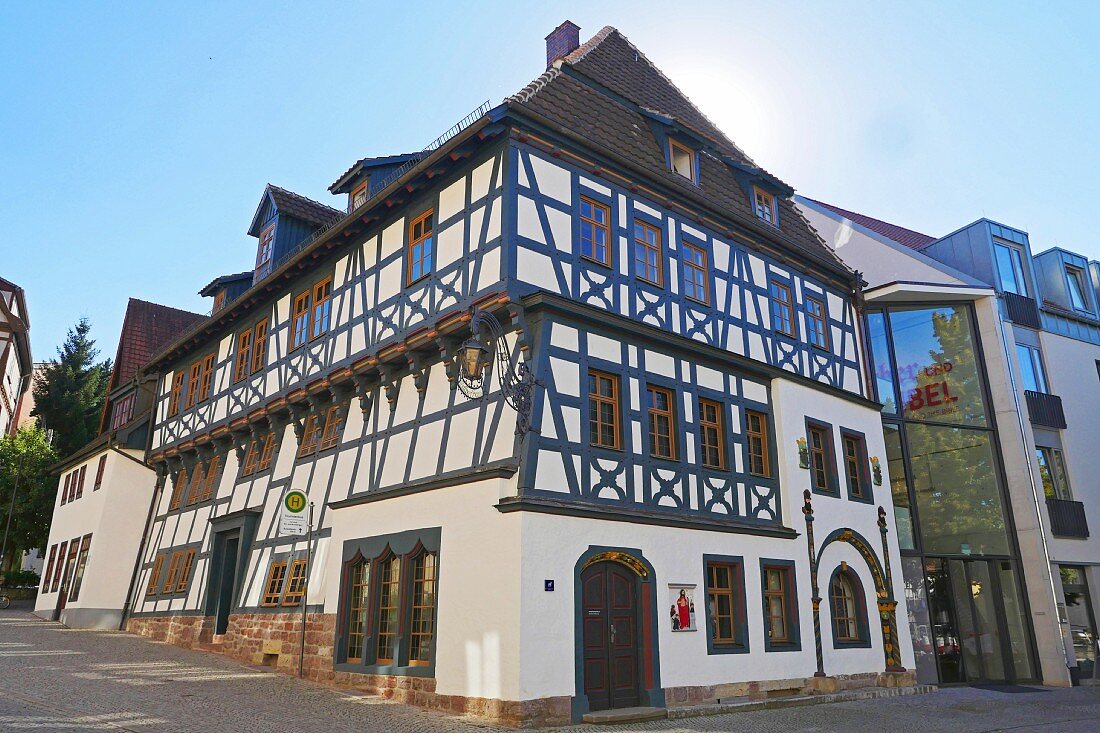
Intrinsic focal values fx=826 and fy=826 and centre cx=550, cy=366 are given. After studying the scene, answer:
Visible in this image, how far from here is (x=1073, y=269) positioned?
2547cm

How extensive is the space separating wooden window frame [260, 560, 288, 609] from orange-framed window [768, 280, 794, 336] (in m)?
11.7

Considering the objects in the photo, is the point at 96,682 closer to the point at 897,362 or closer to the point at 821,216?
the point at 897,362

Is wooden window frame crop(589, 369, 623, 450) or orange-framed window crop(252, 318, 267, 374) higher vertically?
orange-framed window crop(252, 318, 267, 374)

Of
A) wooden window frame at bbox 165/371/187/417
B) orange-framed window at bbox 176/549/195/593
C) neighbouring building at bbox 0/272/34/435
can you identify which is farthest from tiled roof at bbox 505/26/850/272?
neighbouring building at bbox 0/272/34/435

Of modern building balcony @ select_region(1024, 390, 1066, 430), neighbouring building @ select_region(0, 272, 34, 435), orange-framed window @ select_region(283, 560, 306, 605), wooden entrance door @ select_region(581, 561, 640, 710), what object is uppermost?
neighbouring building @ select_region(0, 272, 34, 435)

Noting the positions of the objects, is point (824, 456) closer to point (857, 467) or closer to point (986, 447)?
point (857, 467)

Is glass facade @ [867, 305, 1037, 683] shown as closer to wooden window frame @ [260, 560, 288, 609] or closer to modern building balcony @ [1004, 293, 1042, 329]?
modern building balcony @ [1004, 293, 1042, 329]

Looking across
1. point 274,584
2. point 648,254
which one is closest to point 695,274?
point 648,254

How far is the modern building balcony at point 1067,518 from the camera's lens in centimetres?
2133

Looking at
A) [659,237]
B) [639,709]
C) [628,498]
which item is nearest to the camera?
[639,709]

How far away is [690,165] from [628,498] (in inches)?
320

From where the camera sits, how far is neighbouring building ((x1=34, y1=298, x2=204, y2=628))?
25.0 m

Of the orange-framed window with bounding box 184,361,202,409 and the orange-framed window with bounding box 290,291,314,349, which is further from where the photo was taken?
the orange-framed window with bounding box 184,361,202,409

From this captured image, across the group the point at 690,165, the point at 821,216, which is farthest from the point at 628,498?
the point at 821,216
